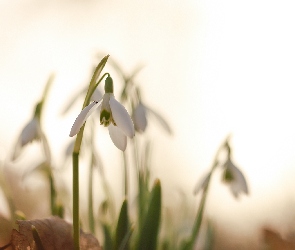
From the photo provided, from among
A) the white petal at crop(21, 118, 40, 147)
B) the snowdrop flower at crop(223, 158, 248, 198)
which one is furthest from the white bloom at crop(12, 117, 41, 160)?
the snowdrop flower at crop(223, 158, 248, 198)

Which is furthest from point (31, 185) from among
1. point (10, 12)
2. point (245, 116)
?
point (10, 12)

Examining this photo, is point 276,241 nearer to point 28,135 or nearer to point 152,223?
point 152,223

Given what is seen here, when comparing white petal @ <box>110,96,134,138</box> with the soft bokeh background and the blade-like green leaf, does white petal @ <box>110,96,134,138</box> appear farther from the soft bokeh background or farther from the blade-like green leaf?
the soft bokeh background

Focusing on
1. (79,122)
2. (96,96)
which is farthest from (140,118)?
(79,122)

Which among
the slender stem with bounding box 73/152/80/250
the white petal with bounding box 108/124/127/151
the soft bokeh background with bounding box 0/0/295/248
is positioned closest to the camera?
the slender stem with bounding box 73/152/80/250

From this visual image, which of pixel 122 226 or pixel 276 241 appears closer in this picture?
pixel 122 226

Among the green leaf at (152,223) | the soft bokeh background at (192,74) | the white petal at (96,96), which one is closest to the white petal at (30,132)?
the white petal at (96,96)

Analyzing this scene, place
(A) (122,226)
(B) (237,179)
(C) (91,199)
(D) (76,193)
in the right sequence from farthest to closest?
(C) (91,199)
(B) (237,179)
(A) (122,226)
(D) (76,193)

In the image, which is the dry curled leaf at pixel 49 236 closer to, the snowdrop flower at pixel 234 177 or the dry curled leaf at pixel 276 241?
the snowdrop flower at pixel 234 177
